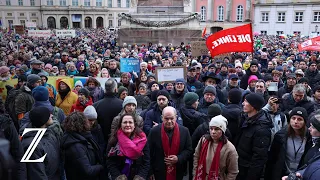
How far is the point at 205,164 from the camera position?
12.2ft

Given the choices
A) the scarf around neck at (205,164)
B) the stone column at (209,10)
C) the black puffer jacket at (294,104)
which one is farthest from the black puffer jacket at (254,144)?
the stone column at (209,10)

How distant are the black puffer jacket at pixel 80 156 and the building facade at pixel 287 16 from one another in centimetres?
4780

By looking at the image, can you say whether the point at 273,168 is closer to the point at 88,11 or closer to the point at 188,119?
the point at 188,119

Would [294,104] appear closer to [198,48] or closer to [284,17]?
[198,48]

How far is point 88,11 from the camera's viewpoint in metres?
77.3

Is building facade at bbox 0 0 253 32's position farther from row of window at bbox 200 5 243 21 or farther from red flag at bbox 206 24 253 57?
red flag at bbox 206 24 253 57

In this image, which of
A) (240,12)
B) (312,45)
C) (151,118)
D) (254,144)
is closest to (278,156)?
(254,144)

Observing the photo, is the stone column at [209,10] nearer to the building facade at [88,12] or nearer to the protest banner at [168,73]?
the building facade at [88,12]

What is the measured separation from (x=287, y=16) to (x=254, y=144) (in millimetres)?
50383

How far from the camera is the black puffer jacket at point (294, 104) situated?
5004mm

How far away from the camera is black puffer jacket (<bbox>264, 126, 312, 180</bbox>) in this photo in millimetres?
3932

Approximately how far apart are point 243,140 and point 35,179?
2653 mm

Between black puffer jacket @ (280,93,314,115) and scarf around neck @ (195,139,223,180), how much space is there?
198 cm

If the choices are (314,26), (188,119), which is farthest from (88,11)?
(188,119)
